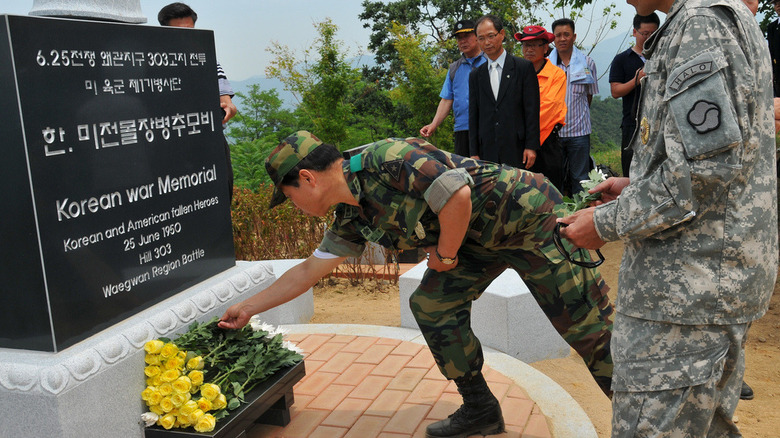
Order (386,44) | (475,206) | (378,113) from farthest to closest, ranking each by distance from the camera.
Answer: (386,44)
(378,113)
(475,206)

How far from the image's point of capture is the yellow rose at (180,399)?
9.16 ft

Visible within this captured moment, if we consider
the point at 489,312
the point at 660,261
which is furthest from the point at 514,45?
the point at 660,261

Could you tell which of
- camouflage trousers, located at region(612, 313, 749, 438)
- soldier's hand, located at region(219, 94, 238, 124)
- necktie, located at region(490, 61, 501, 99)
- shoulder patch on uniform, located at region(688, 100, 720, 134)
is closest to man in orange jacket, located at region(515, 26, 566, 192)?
necktie, located at region(490, 61, 501, 99)

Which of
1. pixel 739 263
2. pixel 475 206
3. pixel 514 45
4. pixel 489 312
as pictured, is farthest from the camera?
pixel 514 45

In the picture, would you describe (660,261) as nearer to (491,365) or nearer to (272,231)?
(491,365)

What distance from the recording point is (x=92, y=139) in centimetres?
278

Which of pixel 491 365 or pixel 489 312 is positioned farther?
pixel 489 312

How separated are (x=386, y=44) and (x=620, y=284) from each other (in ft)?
64.7

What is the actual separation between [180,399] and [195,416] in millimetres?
115

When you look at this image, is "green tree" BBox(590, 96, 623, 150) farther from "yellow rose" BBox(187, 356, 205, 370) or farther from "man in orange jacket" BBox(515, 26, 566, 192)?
"yellow rose" BBox(187, 356, 205, 370)

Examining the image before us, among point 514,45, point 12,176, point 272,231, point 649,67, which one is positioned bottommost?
point 272,231

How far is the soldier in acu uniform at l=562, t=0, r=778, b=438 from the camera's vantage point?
1.68m

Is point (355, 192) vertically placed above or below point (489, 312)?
above

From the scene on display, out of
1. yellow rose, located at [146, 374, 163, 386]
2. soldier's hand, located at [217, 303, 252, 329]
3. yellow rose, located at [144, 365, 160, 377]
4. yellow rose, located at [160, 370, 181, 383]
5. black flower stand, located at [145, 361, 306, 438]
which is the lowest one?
black flower stand, located at [145, 361, 306, 438]
